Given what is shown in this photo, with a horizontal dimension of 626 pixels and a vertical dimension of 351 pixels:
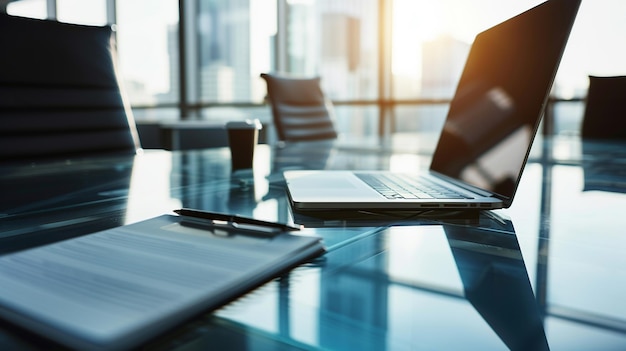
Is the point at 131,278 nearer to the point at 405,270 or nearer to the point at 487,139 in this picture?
the point at 405,270

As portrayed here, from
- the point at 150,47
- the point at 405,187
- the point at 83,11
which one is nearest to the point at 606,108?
the point at 405,187

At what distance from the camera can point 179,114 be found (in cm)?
594

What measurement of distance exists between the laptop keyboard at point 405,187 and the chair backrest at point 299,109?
1622mm

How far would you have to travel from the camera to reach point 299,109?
2.58m

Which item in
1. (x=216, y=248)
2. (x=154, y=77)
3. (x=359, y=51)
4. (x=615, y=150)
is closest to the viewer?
(x=216, y=248)

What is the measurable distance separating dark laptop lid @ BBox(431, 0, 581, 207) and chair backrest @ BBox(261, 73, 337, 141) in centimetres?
155

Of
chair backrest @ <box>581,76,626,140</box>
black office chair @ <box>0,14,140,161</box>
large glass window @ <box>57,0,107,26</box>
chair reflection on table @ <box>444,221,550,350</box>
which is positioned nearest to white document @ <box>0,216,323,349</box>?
chair reflection on table @ <box>444,221,550,350</box>

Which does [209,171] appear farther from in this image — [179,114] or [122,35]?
[122,35]

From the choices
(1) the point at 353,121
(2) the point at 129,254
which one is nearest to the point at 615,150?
(2) the point at 129,254

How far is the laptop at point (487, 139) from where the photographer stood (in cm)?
62

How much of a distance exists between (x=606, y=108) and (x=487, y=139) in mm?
2104

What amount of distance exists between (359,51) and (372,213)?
4.45 metres

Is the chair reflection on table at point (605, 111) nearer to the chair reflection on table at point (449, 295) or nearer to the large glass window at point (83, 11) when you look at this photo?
the chair reflection on table at point (449, 295)

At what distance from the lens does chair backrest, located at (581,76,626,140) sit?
7.90ft
